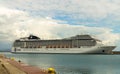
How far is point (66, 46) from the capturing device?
132 metres

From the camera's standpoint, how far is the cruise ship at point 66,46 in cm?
12656

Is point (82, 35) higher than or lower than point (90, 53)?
higher

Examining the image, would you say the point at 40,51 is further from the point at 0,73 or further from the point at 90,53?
the point at 0,73

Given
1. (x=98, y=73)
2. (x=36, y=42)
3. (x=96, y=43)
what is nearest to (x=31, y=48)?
(x=36, y=42)

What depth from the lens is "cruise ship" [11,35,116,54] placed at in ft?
415

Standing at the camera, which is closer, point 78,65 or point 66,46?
point 78,65

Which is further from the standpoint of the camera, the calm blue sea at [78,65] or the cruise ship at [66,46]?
the cruise ship at [66,46]

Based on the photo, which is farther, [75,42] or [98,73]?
[75,42]

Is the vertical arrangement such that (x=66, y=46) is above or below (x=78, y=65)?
above

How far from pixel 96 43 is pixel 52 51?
75.3ft

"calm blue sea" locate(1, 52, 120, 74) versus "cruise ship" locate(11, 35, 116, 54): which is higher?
"cruise ship" locate(11, 35, 116, 54)

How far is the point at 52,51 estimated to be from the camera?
441 feet

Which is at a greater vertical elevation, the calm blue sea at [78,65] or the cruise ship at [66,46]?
the cruise ship at [66,46]

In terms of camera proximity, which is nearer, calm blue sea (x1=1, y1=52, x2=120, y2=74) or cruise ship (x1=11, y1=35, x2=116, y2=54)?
calm blue sea (x1=1, y1=52, x2=120, y2=74)
